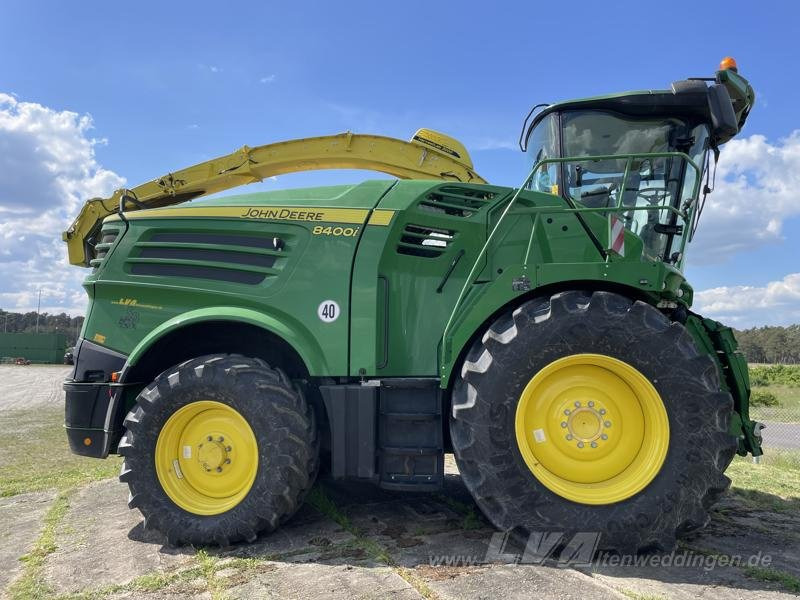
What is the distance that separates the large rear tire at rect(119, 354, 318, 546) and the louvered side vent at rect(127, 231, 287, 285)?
658mm

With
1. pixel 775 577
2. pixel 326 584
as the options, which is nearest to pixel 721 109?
pixel 775 577

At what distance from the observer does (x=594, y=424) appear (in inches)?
133

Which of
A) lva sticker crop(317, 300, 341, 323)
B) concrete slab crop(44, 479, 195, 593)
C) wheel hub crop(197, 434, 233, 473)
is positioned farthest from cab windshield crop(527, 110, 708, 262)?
concrete slab crop(44, 479, 195, 593)

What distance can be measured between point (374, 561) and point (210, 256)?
242 centimetres

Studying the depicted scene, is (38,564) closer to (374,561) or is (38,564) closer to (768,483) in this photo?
(374,561)

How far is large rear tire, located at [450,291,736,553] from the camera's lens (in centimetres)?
318

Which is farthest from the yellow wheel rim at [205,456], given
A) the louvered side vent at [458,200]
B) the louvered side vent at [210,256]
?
the louvered side vent at [458,200]

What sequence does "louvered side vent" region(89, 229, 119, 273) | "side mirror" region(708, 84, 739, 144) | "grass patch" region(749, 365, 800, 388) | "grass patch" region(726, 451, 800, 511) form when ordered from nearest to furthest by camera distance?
"side mirror" region(708, 84, 739, 144) < "louvered side vent" region(89, 229, 119, 273) < "grass patch" region(726, 451, 800, 511) < "grass patch" region(749, 365, 800, 388)

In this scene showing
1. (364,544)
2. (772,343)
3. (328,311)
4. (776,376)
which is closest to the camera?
(364,544)

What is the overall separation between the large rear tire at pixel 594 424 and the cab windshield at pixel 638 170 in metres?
0.94

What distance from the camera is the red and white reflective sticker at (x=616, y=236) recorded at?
352 cm

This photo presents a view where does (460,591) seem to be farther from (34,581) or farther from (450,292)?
(34,581)

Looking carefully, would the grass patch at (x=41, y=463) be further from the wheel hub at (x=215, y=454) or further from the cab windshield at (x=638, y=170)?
the cab windshield at (x=638, y=170)

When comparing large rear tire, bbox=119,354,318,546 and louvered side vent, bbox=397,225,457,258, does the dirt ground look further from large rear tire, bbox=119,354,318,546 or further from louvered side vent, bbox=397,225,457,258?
louvered side vent, bbox=397,225,457,258
